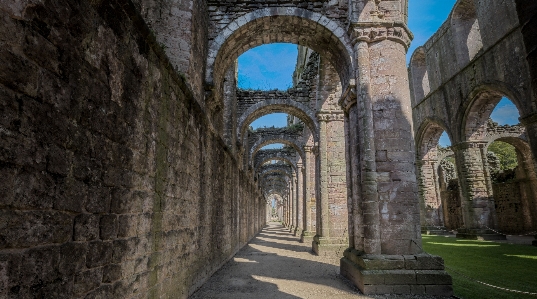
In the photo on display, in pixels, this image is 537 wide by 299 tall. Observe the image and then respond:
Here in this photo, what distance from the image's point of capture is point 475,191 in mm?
14500

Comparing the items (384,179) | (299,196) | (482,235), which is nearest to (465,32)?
(482,235)

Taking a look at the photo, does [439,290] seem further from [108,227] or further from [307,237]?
[307,237]

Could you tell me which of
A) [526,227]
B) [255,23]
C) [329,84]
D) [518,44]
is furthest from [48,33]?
A: [526,227]

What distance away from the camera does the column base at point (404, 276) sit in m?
5.26

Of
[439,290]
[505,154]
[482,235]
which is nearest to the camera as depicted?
[439,290]

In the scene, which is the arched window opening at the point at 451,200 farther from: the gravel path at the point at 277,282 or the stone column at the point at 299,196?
the gravel path at the point at 277,282

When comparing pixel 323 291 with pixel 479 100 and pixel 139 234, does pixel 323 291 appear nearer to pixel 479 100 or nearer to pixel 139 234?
pixel 139 234

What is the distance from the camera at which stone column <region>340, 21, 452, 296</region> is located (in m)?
5.39

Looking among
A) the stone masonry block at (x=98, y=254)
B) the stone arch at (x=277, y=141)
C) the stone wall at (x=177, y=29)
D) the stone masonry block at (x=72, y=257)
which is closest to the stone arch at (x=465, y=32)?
the stone arch at (x=277, y=141)

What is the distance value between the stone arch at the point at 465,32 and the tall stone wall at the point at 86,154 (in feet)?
53.7

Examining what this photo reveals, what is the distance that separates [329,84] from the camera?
12.0 meters

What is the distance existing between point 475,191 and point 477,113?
3.67 metres

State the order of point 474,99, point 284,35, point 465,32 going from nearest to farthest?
1. point 284,35
2. point 474,99
3. point 465,32

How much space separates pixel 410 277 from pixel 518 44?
10.8 m
